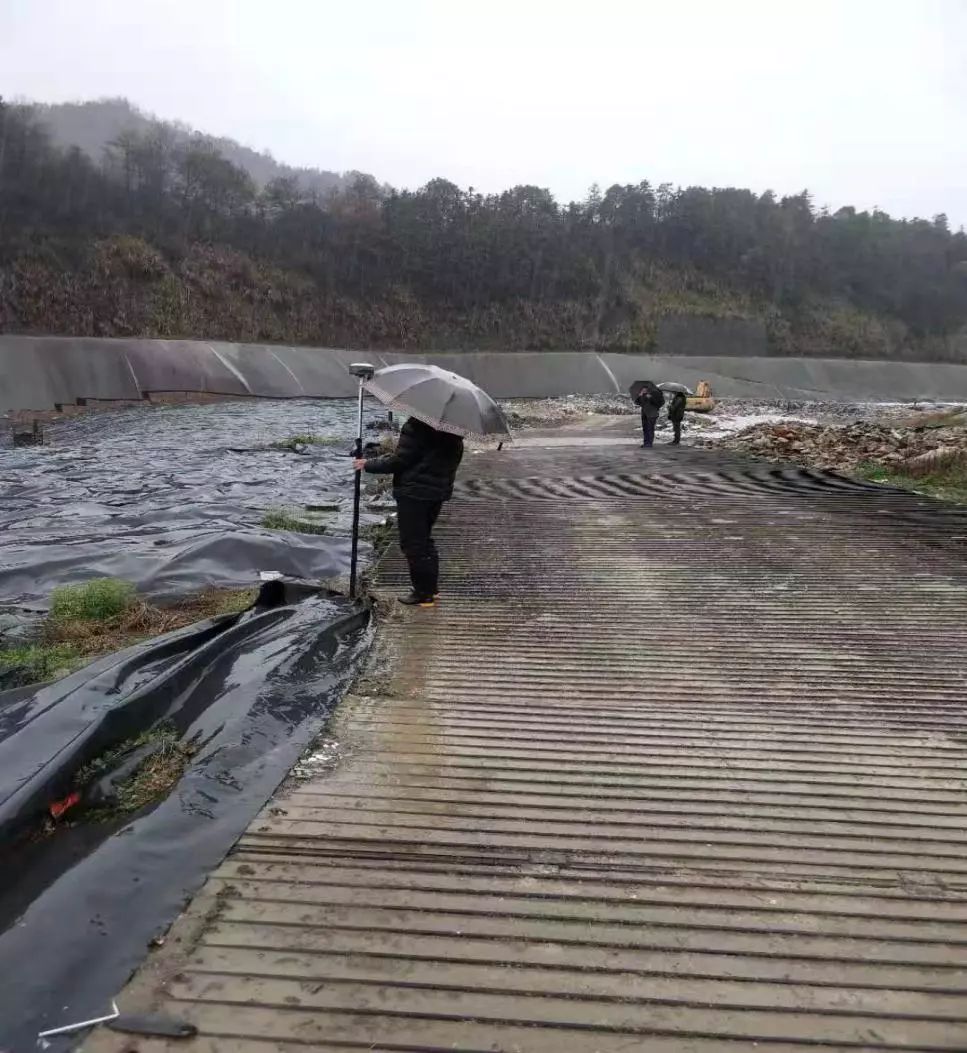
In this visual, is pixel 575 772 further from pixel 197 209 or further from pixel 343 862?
pixel 197 209

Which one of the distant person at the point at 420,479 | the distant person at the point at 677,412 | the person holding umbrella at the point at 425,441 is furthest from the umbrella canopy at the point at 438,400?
the distant person at the point at 677,412

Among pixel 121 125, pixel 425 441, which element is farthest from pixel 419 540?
pixel 121 125

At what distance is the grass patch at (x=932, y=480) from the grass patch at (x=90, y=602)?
798 cm

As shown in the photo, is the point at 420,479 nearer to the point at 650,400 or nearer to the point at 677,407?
the point at 650,400

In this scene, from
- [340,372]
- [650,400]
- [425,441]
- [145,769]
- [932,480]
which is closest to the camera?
[145,769]

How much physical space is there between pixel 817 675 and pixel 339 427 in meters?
16.9

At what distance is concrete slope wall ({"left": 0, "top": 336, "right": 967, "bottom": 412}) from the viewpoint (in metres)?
25.9

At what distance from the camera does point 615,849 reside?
265 cm

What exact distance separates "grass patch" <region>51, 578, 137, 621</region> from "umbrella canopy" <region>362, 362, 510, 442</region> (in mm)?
2363

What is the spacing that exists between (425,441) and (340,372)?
96.4 feet

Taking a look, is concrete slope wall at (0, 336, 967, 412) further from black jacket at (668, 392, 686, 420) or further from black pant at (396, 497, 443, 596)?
black pant at (396, 497, 443, 596)

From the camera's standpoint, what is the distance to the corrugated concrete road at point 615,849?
1986 millimetres

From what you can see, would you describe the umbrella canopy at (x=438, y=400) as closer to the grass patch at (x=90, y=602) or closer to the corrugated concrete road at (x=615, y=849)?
the corrugated concrete road at (x=615, y=849)

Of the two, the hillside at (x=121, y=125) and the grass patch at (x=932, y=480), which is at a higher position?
the hillside at (x=121, y=125)
